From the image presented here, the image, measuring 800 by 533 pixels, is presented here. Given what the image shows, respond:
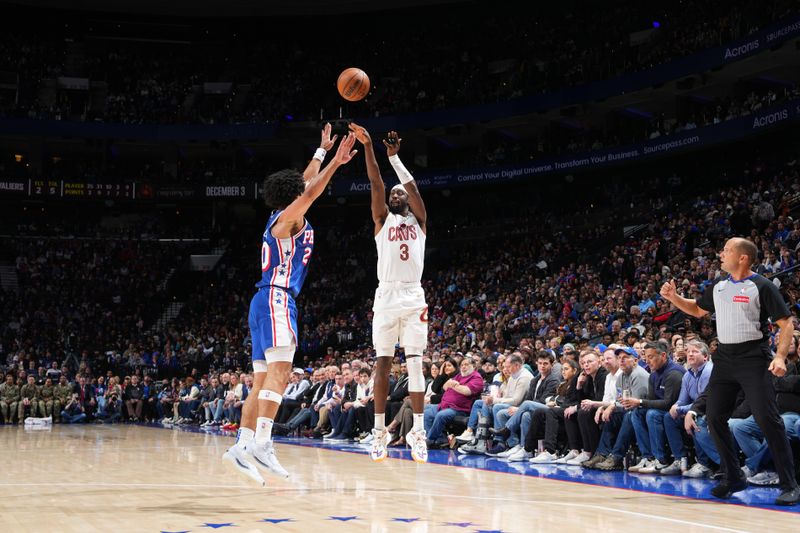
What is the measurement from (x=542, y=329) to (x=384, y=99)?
1701 cm

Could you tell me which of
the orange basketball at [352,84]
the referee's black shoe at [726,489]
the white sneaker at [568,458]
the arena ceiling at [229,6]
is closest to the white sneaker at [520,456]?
the white sneaker at [568,458]

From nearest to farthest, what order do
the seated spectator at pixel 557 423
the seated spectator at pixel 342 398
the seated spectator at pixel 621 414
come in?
the seated spectator at pixel 621 414, the seated spectator at pixel 557 423, the seated spectator at pixel 342 398

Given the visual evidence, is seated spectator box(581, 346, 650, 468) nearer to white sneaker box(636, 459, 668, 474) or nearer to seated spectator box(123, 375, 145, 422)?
white sneaker box(636, 459, 668, 474)

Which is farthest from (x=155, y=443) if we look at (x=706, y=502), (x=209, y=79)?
(x=209, y=79)

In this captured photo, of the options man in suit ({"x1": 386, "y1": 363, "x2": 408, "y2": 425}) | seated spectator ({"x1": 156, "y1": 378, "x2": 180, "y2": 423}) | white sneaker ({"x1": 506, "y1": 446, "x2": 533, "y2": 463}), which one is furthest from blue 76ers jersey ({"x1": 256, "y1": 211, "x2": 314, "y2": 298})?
seated spectator ({"x1": 156, "y1": 378, "x2": 180, "y2": 423})

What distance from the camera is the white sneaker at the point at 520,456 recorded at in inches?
409

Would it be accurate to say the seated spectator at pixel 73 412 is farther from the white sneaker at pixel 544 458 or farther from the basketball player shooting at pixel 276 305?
the basketball player shooting at pixel 276 305

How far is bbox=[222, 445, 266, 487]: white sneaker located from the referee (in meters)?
3.43

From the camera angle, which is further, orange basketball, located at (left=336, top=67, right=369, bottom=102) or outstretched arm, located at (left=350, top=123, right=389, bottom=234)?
orange basketball, located at (left=336, top=67, right=369, bottom=102)

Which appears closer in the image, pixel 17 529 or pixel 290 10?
pixel 17 529

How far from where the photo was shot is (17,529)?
5023mm

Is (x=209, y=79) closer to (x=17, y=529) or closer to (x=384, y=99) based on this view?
(x=384, y=99)

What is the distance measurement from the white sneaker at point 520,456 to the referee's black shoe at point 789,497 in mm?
4328

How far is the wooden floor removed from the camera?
5.27 metres
